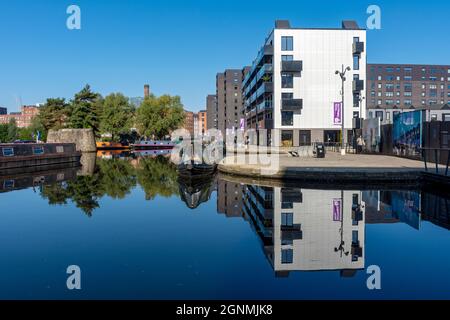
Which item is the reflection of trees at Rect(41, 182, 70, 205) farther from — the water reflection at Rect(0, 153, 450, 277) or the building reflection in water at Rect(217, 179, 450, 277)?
the building reflection in water at Rect(217, 179, 450, 277)

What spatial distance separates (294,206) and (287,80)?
48819 millimetres

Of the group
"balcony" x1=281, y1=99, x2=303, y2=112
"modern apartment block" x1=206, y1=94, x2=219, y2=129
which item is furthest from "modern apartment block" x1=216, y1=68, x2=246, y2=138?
"balcony" x1=281, y1=99, x2=303, y2=112

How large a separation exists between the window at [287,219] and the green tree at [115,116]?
67.5 metres

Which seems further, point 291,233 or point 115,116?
point 115,116

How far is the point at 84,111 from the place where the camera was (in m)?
64.6

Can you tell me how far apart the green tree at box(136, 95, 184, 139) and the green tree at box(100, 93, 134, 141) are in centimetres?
347

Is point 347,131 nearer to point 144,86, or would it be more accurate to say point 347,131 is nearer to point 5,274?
point 5,274

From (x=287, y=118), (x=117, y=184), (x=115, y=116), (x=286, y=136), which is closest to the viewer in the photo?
(x=117, y=184)

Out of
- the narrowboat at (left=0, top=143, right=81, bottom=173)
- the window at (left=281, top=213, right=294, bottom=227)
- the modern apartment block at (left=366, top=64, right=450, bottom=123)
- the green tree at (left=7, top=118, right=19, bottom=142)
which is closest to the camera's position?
the window at (left=281, top=213, right=294, bottom=227)

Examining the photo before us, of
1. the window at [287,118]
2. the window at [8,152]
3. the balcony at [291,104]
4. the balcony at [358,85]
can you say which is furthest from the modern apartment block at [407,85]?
the window at [8,152]

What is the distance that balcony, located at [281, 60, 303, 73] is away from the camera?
57375 mm

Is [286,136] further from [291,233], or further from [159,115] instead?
[291,233]

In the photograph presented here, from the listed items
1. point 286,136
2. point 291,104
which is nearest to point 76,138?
point 286,136
